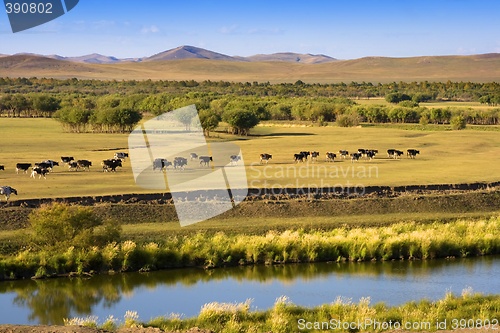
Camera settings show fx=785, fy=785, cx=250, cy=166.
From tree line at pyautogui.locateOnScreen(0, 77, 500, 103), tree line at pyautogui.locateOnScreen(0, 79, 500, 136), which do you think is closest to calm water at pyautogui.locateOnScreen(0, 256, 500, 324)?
tree line at pyautogui.locateOnScreen(0, 79, 500, 136)

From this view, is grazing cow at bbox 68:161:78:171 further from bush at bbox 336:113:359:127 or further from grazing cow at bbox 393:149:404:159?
bush at bbox 336:113:359:127

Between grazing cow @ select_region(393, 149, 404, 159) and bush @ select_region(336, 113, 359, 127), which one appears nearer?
grazing cow @ select_region(393, 149, 404, 159)

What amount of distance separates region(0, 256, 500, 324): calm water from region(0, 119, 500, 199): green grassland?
11.4 m

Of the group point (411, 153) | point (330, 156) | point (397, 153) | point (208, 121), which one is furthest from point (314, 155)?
point (208, 121)

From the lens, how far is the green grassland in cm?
3972

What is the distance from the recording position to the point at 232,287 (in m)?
24.1

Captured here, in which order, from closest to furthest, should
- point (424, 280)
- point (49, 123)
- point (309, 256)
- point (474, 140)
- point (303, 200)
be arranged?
point (424, 280)
point (309, 256)
point (303, 200)
point (474, 140)
point (49, 123)

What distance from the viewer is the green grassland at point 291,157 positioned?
39.7 m

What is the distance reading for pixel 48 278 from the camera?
82.5 feet

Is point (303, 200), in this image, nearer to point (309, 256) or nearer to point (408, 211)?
point (408, 211)

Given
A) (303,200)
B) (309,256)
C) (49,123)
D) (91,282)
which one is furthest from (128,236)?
(49,123)

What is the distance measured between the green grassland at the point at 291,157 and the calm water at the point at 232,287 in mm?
11361

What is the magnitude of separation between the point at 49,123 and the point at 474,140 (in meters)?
48.5

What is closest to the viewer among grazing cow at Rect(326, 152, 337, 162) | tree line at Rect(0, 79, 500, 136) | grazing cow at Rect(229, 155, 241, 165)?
grazing cow at Rect(229, 155, 241, 165)
